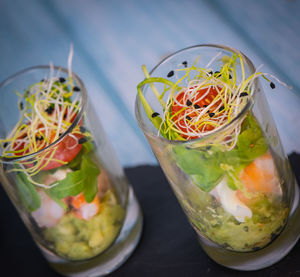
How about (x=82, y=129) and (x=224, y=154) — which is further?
(x=82, y=129)

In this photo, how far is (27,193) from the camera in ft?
2.83

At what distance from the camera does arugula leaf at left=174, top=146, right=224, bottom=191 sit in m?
0.67

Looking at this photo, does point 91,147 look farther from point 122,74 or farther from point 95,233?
point 122,74

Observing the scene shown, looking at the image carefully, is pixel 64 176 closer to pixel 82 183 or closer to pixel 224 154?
pixel 82 183

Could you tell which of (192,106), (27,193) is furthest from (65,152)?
(192,106)

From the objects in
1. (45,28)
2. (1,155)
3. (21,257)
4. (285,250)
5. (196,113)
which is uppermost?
(45,28)

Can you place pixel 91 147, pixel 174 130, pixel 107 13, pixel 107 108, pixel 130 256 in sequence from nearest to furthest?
pixel 174 130, pixel 91 147, pixel 130 256, pixel 107 108, pixel 107 13

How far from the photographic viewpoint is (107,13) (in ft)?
5.40

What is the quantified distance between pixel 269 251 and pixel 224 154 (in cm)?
25

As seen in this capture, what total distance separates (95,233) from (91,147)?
167 millimetres

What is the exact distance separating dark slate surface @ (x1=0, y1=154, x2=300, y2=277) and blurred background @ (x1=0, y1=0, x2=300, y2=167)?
226 millimetres

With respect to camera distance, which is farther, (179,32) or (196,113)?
(179,32)

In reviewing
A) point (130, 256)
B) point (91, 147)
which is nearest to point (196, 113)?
A: point (91, 147)

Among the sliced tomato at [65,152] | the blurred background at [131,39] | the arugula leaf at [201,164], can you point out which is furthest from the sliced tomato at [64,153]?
the blurred background at [131,39]
